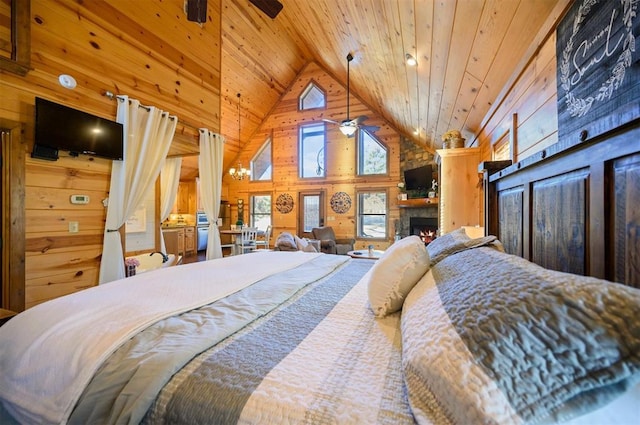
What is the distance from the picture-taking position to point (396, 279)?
1.10 metres

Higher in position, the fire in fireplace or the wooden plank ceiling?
the wooden plank ceiling

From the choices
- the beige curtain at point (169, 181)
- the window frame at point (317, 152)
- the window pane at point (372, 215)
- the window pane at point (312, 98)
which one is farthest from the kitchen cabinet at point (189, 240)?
the window pane at point (372, 215)

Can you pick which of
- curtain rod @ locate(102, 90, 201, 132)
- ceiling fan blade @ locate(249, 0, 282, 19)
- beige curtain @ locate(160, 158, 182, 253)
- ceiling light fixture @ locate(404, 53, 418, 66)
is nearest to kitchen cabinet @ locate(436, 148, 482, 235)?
ceiling light fixture @ locate(404, 53, 418, 66)

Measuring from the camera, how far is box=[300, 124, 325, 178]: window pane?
7.35 meters

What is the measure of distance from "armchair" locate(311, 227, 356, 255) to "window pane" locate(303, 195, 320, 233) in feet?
2.52

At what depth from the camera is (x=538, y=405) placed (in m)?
0.43

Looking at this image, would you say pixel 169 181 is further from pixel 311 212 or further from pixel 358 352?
pixel 358 352

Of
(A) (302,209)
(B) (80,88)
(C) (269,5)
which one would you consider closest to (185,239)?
(A) (302,209)

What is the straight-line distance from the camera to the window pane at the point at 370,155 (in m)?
6.83

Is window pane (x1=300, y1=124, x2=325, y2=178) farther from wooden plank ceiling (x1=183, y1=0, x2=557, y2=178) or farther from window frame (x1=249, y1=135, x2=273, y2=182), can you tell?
wooden plank ceiling (x1=183, y1=0, x2=557, y2=178)

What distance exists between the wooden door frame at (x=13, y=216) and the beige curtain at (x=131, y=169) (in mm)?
589

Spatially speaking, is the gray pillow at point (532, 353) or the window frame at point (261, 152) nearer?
the gray pillow at point (532, 353)

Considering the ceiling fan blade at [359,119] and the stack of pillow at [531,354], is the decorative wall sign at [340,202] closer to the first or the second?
the ceiling fan blade at [359,119]

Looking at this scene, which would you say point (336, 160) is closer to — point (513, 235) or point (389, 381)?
point (513, 235)
